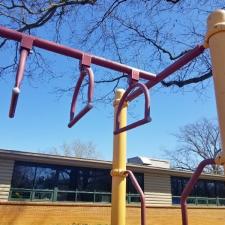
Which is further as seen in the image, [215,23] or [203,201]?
[203,201]

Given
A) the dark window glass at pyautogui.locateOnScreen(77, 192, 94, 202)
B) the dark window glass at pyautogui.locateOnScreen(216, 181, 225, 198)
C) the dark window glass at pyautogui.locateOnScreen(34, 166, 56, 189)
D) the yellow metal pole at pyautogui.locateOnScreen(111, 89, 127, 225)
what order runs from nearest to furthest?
the yellow metal pole at pyautogui.locateOnScreen(111, 89, 127, 225) → the dark window glass at pyautogui.locateOnScreen(34, 166, 56, 189) → the dark window glass at pyautogui.locateOnScreen(77, 192, 94, 202) → the dark window glass at pyautogui.locateOnScreen(216, 181, 225, 198)

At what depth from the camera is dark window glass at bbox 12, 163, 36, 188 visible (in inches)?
647

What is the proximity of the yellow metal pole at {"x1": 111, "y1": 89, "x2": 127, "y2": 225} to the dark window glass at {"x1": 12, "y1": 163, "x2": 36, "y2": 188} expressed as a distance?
1407 centimetres

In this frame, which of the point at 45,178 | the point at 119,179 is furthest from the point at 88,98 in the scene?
the point at 45,178

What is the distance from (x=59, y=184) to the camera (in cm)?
1753

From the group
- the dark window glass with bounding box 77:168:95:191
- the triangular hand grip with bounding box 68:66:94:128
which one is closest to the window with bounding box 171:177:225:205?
the dark window glass with bounding box 77:168:95:191

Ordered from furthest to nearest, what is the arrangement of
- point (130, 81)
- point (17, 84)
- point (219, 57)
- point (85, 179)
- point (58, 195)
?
point (85, 179) < point (58, 195) < point (130, 81) < point (17, 84) < point (219, 57)

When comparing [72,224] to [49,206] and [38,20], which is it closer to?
[49,206]

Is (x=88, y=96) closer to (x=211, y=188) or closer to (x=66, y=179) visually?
(x=66, y=179)

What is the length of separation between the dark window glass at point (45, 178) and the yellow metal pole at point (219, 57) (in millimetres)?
15904

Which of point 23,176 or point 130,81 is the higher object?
point 23,176

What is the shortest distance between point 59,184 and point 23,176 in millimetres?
2068

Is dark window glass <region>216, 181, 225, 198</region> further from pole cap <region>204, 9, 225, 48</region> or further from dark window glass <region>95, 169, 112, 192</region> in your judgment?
pole cap <region>204, 9, 225, 48</region>

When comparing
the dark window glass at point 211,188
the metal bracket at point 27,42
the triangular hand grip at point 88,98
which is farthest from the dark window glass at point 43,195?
the metal bracket at point 27,42
